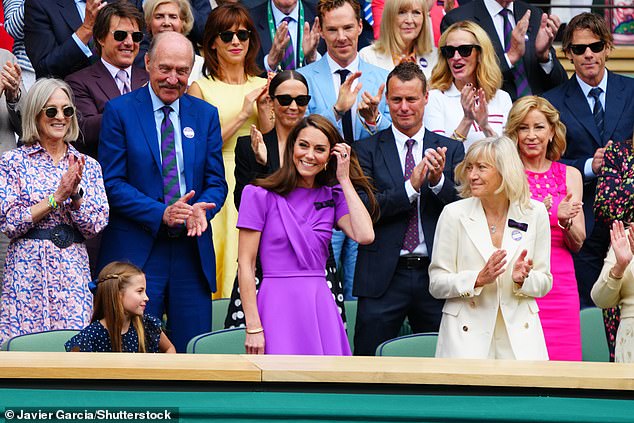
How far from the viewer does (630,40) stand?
10.6 metres

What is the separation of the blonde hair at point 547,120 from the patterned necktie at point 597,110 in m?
0.87

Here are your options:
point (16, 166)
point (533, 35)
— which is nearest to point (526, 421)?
point (16, 166)

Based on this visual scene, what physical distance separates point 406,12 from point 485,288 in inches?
109

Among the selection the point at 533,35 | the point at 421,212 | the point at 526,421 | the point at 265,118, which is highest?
the point at 533,35

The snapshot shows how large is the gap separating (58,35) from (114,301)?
2.71m

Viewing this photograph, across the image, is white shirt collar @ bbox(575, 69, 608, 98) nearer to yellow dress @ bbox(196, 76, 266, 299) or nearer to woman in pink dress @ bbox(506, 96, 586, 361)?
woman in pink dress @ bbox(506, 96, 586, 361)

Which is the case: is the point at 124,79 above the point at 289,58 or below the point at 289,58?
below

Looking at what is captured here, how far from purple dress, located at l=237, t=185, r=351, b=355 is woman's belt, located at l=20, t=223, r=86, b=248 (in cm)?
107

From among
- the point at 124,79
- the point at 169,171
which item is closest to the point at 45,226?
the point at 169,171

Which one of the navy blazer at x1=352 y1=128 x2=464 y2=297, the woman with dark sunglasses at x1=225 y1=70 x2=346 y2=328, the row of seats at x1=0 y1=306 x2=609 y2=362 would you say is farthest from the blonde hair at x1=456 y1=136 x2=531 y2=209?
the woman with dark sunglasses at x1=225 y1=70 x2=346 y2=328

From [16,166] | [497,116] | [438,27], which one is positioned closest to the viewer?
[16,166]

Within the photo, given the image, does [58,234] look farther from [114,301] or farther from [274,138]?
[274,138]

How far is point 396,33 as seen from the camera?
7770 mm

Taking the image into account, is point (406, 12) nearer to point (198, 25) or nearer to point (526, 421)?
point (198, 25)
